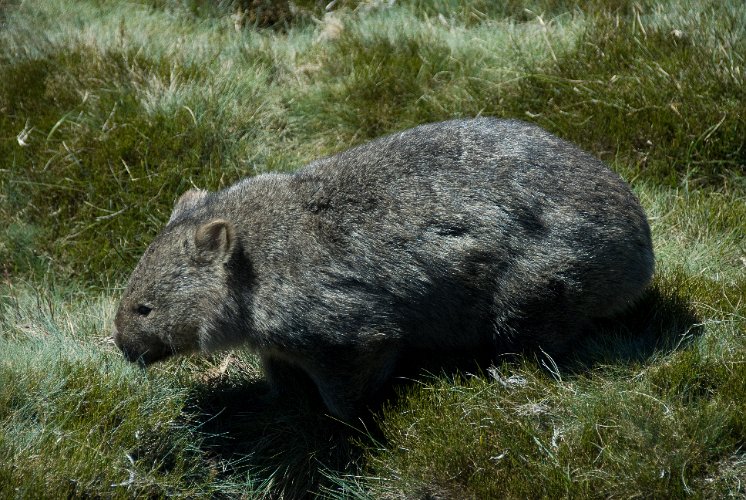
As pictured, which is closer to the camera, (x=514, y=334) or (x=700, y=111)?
(x=514, y=334)

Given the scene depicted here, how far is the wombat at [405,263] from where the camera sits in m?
4.88

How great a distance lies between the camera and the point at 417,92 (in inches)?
285

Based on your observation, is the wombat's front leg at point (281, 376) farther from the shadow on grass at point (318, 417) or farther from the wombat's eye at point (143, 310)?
the wombat's eye at point (143, 310)

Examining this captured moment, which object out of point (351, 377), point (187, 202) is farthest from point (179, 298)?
point (351, 377)

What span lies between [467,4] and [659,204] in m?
2.88

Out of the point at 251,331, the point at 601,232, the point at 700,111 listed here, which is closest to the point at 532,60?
the point at 700,111

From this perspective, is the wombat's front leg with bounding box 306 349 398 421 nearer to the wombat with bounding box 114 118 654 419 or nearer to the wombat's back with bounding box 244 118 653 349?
the wombat with bounding box 114 118 654 419

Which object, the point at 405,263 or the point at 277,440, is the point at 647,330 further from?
the point at 277,440

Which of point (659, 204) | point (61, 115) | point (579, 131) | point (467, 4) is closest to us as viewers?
point (659, 204)

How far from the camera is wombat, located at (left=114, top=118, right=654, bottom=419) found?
4.88m

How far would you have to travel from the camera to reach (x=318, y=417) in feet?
17.3

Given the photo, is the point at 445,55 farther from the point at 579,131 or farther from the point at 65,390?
the point at 65,390

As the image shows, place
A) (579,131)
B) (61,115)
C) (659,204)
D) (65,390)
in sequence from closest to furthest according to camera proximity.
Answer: (65,390)
(659,204)
(579,131)
(61,115)

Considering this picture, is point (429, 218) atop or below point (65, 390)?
atop
